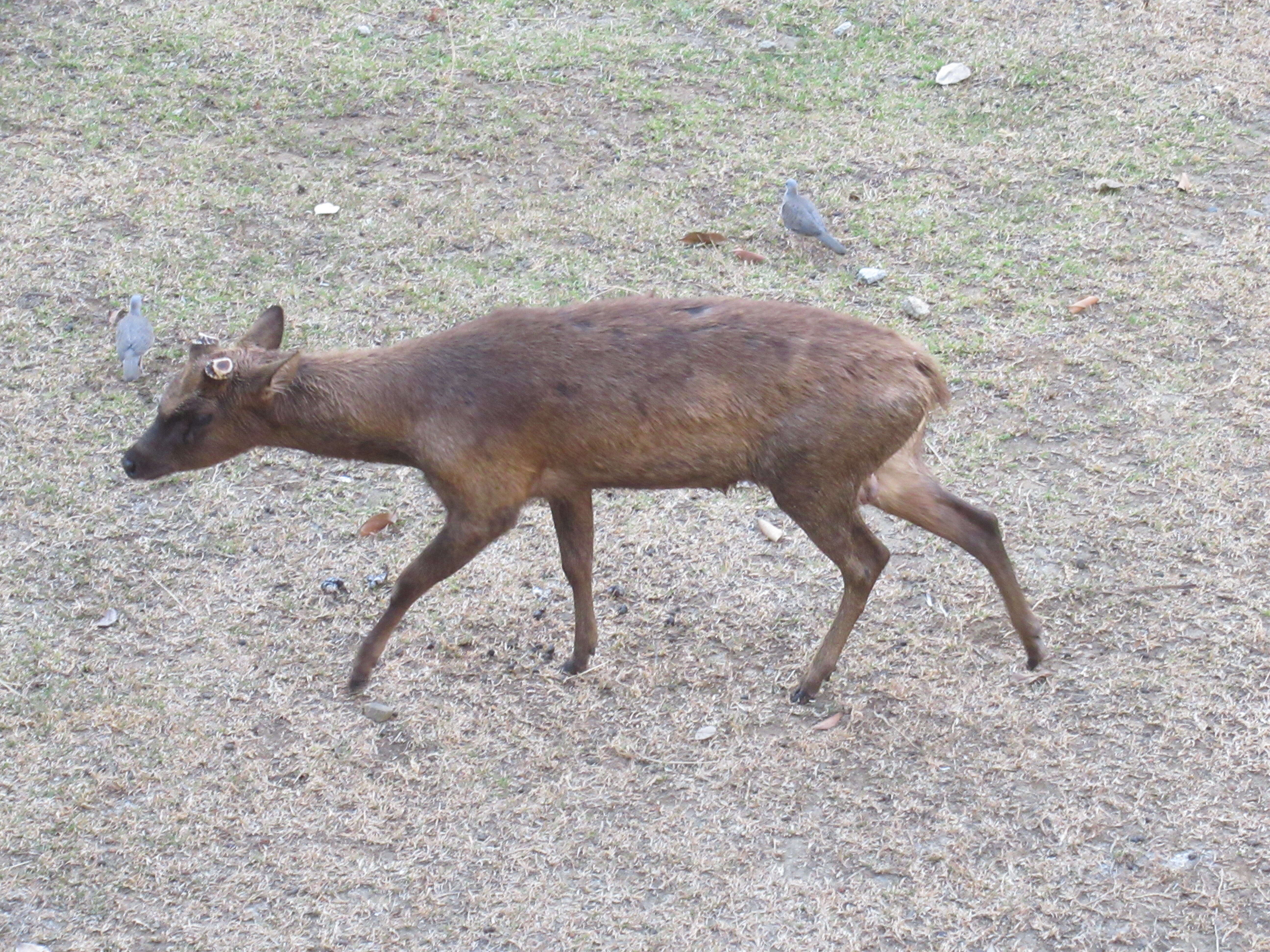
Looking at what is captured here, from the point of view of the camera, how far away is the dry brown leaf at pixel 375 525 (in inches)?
226

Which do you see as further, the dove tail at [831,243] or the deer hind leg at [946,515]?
the dove tail at [831,243]

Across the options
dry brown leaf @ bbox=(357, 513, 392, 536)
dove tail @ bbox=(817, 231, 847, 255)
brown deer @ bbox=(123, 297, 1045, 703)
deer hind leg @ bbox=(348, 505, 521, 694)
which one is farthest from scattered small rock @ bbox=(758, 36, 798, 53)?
deer hind leg @ bbox=(348, 505, 521, 694)

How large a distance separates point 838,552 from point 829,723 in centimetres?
63

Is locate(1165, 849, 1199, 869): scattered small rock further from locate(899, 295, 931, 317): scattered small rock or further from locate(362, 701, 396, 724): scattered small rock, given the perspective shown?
locate(899, 295, 931, 317): scattered small rock

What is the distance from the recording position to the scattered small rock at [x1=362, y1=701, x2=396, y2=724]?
16.1 ft

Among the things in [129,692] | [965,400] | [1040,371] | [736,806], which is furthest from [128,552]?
[1040,371]

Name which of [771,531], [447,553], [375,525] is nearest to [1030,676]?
[771,531]

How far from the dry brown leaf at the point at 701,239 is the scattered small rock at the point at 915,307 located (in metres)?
1.09

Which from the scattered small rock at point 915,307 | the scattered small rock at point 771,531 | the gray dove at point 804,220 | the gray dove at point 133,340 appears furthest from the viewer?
the gray dove at point 804,220

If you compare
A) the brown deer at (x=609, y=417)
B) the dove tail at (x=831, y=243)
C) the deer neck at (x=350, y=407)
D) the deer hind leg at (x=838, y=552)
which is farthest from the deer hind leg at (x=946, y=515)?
the dove tail at (x=831, y=243)

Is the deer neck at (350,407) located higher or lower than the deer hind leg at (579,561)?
higher

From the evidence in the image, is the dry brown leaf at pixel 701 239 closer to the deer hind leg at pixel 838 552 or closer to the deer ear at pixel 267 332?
the deer hind leg at pixel 838 552

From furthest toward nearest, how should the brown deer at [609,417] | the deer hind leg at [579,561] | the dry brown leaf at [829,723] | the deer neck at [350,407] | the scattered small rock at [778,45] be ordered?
the scattered small rock at [778,45], the deer hind leg at [579,561], the dry brown leaf at [829,723], the deer neck at [350,407], the brown deer at [609,417]

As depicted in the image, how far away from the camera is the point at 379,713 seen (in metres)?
4.91
